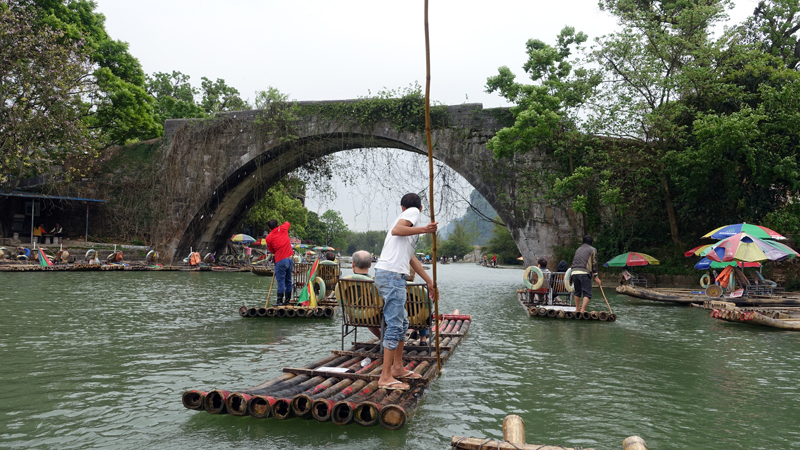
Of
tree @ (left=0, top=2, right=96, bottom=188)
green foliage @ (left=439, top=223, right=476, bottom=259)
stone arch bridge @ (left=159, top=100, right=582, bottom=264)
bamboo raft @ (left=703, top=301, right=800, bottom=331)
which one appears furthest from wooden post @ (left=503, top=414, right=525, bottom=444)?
green foliage @ (left=439, top=223, right=476, bottom=259)

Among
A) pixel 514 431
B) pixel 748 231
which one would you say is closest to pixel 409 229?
pixel 514 431

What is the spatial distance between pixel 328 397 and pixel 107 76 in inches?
1159

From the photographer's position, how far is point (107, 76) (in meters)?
28.0

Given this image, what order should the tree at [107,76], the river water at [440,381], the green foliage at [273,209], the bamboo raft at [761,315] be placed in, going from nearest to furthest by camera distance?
the river water at [440,381] → the bamboo raft at [761,315] → the tree at [107,76] → the green foliage at [273,209]

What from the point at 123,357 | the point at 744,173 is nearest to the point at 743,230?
the point at 744,173

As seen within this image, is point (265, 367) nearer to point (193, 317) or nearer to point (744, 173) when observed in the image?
point (193, 317)

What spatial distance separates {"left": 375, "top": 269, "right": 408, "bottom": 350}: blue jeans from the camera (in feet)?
14.1

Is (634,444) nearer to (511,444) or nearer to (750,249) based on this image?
(511,444)

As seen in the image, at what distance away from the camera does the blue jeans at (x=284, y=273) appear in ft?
29.8

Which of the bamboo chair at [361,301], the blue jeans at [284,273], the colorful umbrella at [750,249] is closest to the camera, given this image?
the bamboo chair at [361,301]

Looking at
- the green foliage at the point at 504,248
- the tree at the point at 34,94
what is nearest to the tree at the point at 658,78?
the tree at the point at 34,94

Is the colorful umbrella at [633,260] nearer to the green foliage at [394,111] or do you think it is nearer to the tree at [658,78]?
the tree at [658,78]

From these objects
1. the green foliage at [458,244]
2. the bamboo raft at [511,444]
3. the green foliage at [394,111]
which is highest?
the green foliage at [394,111]

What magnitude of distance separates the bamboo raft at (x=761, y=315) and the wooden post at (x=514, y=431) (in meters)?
7.84
